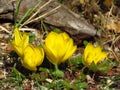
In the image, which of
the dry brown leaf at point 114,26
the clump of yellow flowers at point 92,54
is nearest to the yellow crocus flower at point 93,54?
the clump of yellow flowers at point 92,54

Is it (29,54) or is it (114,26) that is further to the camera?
(114,26)

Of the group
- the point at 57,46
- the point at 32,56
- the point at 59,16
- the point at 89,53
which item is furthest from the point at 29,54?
the point at 59,16

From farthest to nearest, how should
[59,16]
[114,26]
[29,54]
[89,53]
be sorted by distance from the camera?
[114,26] < [59,16] < [89,53] < [29,54]

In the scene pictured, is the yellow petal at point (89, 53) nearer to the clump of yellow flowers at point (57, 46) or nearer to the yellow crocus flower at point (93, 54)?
the yellow crocus flower at point (93, 54)

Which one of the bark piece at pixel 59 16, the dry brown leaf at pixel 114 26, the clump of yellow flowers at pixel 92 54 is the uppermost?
the bark piece at pixel 59 16

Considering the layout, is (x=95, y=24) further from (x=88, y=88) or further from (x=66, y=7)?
(x=88, y=88)

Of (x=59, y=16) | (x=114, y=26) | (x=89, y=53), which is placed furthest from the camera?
(x=114, y=26)

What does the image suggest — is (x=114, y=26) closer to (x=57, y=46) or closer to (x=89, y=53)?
(x=89, y=53)

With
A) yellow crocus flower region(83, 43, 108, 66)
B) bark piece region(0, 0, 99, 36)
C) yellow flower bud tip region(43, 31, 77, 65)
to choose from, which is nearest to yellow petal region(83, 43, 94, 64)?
yellow crocus flower region(83, 43, 108, 66)

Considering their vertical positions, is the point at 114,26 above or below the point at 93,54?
above
